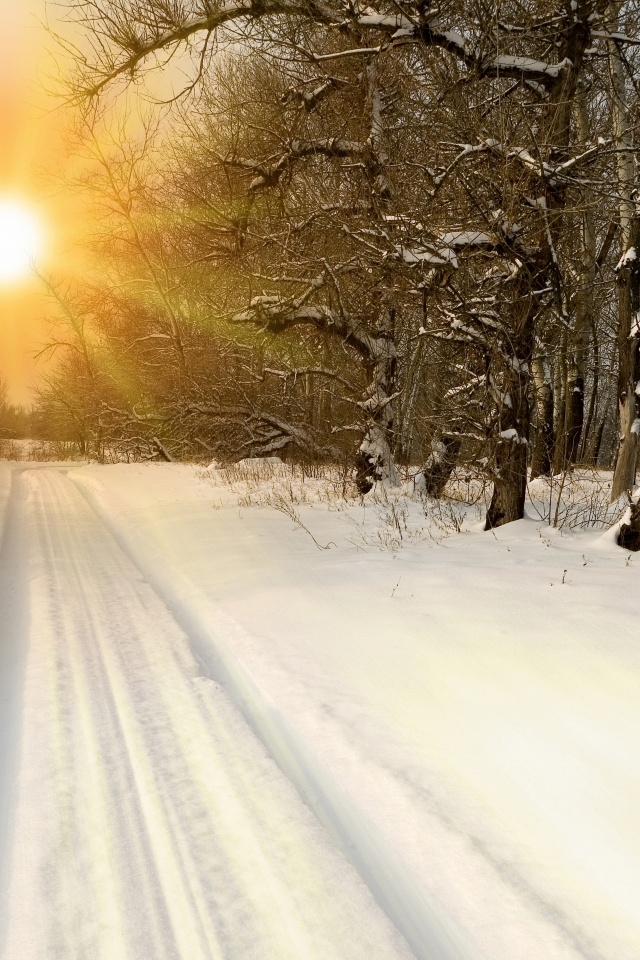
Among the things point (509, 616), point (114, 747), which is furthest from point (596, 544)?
point (114, 747)

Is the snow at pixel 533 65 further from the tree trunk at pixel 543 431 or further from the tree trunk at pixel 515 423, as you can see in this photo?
the tree trunk at pixel 543 431

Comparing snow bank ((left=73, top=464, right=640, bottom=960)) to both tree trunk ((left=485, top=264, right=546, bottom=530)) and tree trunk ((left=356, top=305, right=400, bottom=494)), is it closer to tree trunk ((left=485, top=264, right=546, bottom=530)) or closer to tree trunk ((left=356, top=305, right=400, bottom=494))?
tree trunk ((left=485, top=264, right=546, bottom=530))

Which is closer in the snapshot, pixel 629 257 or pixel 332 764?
pixel 332 764

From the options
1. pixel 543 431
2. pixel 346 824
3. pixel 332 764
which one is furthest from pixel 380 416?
pixel 346 824

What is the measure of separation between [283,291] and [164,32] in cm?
495

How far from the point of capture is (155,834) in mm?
2355

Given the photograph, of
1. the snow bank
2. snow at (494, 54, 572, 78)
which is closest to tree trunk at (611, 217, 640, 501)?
snow at (494, 54, 572, 78)

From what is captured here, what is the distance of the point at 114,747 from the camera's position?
9.67 ft

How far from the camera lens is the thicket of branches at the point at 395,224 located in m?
6.00

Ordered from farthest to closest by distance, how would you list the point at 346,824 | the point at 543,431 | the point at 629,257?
1. the point at 543,431
2. the point at 629,257
3. the point at 346,824

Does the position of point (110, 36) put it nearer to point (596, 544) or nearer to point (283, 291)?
point (283, 291)

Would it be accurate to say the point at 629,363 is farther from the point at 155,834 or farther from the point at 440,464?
the point at 155,834

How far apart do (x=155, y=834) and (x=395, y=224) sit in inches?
242

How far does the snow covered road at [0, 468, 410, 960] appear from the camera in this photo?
191 centimetres
